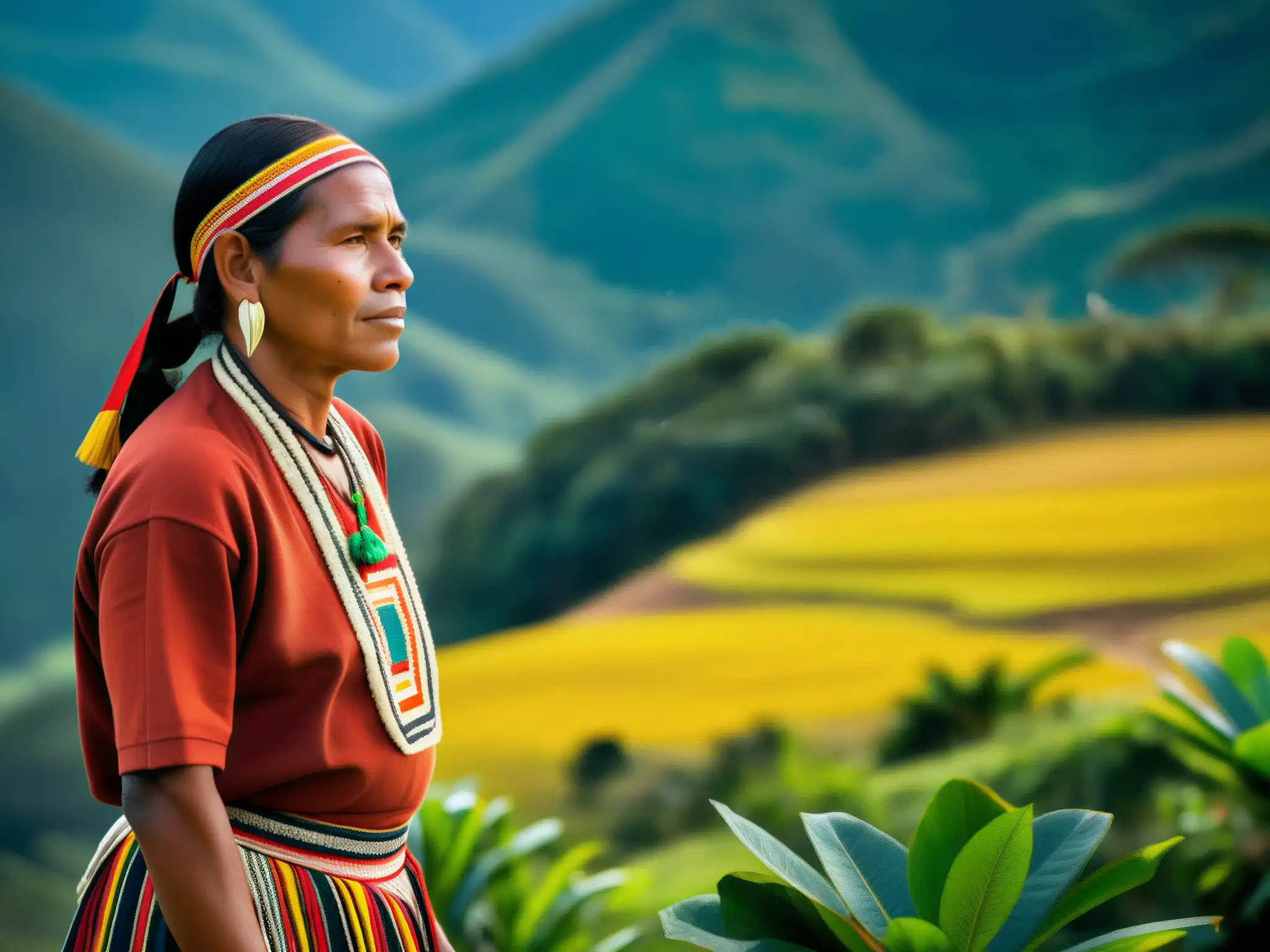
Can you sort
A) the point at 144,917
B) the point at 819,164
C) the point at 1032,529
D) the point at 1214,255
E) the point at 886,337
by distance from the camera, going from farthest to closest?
1. the point at 819,164
2. the point at 1214,255
3. the point at 886,337
4. the point at 1032,529
5. the point at 144,917

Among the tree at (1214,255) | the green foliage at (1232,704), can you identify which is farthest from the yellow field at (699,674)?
Answer: the tree at (1214,255)

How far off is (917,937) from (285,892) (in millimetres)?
617

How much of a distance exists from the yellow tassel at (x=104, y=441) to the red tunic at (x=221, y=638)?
11cm

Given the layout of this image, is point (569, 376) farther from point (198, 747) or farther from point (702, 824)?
point (198, 747)

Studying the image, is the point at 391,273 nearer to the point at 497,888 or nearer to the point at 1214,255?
the point at 497,888

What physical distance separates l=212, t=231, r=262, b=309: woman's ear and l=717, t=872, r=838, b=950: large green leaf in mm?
765

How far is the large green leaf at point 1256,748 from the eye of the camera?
2.18 m

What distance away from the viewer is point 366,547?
1.28m

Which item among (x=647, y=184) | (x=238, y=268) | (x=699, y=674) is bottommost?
(x=238, y=268)

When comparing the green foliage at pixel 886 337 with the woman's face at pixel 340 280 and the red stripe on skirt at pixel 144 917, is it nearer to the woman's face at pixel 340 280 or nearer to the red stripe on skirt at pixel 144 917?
the woman's face at pixel 340 280

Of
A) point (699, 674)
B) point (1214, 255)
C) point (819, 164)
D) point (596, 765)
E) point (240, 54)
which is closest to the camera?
point (596, 765)

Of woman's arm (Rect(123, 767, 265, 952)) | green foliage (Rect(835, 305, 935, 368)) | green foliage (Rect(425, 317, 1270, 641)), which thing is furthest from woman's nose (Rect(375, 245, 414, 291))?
green foliage (Rect(835, 305, 935, 368))

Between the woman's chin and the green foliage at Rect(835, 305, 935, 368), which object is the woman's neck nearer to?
the woman's chin

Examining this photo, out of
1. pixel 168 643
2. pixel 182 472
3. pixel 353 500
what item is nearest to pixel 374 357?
pixel 353 500
